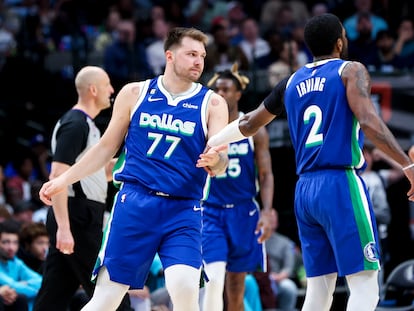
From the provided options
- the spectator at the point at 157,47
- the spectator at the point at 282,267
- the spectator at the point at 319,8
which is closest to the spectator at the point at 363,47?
the spectator at the point at 319,8

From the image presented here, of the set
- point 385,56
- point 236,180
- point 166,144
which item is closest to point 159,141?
point 166,144

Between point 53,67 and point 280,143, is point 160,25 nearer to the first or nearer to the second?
point 53,67

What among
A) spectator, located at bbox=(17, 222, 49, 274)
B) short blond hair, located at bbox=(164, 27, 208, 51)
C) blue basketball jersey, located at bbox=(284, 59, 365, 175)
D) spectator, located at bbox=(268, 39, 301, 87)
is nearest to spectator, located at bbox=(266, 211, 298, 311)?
spectator, located at bbox=(268, 39, 301, 87)

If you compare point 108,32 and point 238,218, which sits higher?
point 108,32

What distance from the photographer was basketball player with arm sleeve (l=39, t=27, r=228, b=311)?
662 cm

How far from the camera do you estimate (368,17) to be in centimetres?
1605

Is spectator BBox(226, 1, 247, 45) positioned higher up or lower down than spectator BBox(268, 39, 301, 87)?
higher up

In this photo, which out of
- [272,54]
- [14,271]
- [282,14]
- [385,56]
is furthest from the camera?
[282,14]

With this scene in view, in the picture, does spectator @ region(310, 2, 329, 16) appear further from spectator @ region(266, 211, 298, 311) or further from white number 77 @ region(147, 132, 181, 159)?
white number 77 @ region(147, 132, 181, 159)

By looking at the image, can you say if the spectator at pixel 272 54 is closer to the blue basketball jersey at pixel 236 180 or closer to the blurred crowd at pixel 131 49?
the blurred crowd at pixel 131 49

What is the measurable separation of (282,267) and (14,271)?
3.82 m

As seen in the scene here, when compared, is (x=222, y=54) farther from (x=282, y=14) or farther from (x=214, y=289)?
(x=214, y=289)

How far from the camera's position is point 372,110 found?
6164 millimetres

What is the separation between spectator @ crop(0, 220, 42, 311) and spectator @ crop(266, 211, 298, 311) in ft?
10.2
